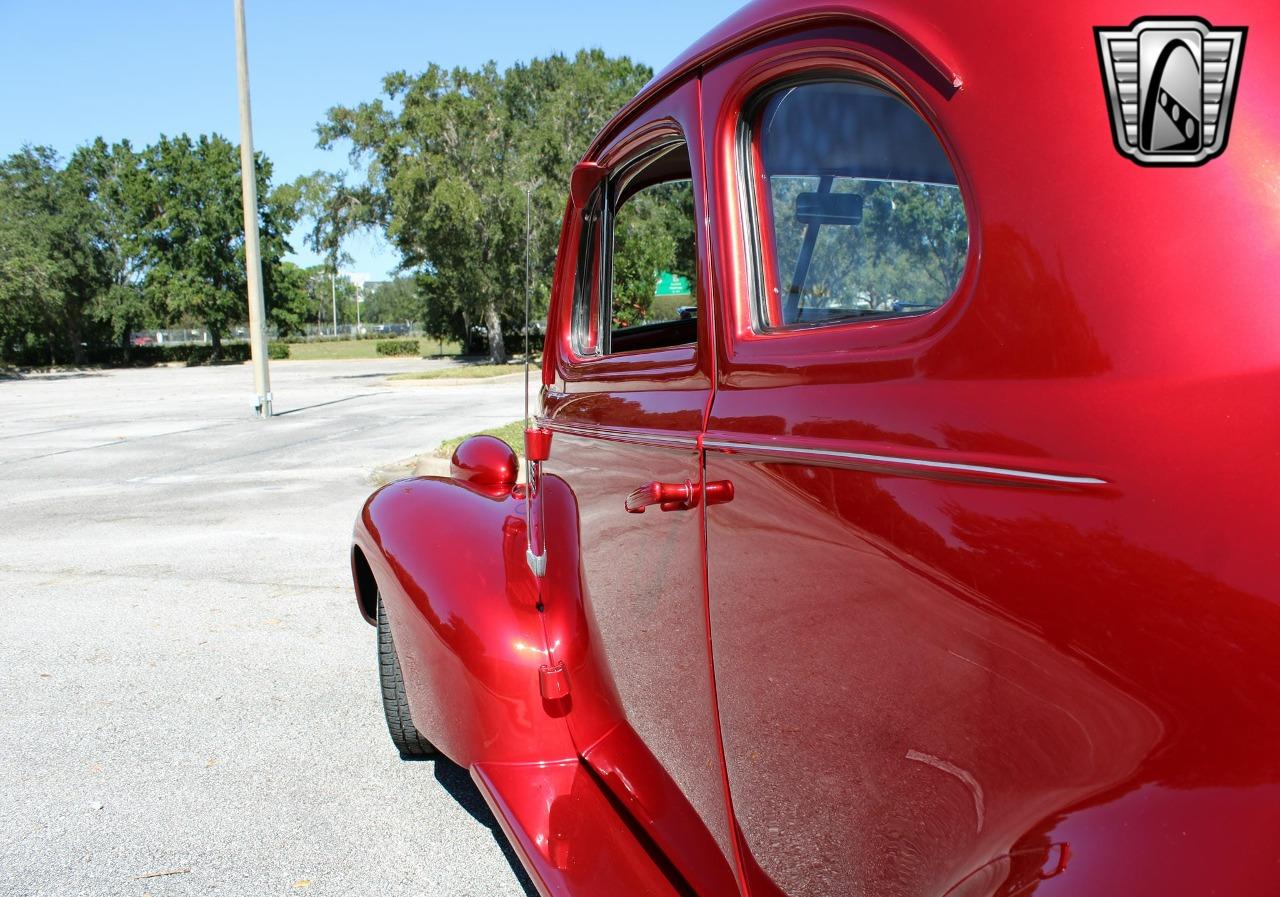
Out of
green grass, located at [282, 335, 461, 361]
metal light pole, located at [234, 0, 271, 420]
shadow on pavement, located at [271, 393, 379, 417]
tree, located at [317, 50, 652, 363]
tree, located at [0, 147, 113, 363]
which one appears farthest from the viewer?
green grass, located at [282, 335, 461, 361]

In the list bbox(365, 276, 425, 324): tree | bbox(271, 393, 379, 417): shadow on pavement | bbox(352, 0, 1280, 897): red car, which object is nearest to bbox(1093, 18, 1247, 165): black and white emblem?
bbox(352, 0, 1280, 897): red car

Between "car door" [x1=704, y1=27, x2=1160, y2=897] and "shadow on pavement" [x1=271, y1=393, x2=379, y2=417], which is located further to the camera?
"shadow on pavement" [x1=271, y1=393, x2=379, y2=417]

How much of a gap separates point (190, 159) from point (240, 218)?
421 cm

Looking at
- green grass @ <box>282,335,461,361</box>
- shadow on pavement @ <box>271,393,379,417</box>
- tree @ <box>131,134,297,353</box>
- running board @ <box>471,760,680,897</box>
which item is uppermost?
tree @ <box>131,134,297,353</box>

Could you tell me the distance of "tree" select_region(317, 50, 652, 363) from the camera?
96.4 ft

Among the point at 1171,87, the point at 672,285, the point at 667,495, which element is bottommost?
the point at 667,495

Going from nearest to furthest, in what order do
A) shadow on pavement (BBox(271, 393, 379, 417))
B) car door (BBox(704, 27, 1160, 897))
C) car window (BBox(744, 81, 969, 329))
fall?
car door (BBox(704, 27, 1160, 897)) → car window (BBox(744, 81, 969, 329)) → shadow on pavement (BBox(271, 393, 379, 417))

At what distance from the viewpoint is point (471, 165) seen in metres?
30.5

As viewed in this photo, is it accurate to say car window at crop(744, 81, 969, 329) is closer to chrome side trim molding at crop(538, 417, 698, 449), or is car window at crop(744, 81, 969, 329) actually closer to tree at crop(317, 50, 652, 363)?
chrome side trim molding at crop(538, 417, 698, 449)

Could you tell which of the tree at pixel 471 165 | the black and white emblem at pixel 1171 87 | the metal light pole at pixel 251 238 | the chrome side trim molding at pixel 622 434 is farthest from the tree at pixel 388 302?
the black and white emblem at pixel 1171 87

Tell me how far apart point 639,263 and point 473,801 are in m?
1.75

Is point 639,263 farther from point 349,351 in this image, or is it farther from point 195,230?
point 349,351

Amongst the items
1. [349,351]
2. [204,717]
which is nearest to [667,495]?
[204,717]

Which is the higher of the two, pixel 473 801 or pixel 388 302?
pixel 388 302
